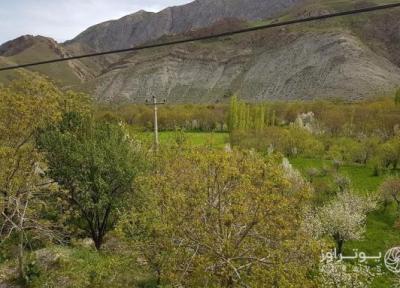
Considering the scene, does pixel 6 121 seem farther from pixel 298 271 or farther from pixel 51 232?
pixel 298 271

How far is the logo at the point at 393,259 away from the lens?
2196 centimetres

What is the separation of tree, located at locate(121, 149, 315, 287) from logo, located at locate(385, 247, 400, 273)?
11686 mm

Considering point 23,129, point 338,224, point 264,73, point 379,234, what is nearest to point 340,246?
point 338,224

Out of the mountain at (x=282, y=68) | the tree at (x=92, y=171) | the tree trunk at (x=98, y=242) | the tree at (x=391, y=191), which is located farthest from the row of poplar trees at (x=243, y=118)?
the mountain at (x=282, y=68)

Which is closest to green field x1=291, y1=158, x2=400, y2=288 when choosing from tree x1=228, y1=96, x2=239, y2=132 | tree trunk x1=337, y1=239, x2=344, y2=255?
tree trunk x1=337, y1=239, x2=344, y2=255

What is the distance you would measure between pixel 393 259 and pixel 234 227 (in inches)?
561

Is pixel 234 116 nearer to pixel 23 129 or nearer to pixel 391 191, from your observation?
pixel 391 191

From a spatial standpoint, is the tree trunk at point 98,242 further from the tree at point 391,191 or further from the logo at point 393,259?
the tree at point 391,191

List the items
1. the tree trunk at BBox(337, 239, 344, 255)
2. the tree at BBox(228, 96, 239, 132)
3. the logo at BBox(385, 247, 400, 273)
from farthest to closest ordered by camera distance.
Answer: the tree at BBox(228, 96, 239, 132) < the tree trunk at BBox(337, 239, 344, 255) < the logo at BBox(385, 247, 400, 273)

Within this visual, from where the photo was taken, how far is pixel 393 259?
2302 cm

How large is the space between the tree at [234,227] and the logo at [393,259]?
11.7 m

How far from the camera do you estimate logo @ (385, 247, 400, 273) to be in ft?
72.0

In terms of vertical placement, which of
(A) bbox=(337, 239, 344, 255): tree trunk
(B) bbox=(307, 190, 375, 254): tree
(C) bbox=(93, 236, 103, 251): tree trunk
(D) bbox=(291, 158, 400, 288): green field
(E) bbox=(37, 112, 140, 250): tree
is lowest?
(D) bbox=(291, 158, 400, 288): green field

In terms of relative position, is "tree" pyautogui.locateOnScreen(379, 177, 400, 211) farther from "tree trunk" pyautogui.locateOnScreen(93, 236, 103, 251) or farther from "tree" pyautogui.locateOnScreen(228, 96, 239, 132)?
"tree" pyautogui.locateOnScreen(228, 96, 239, 132)
